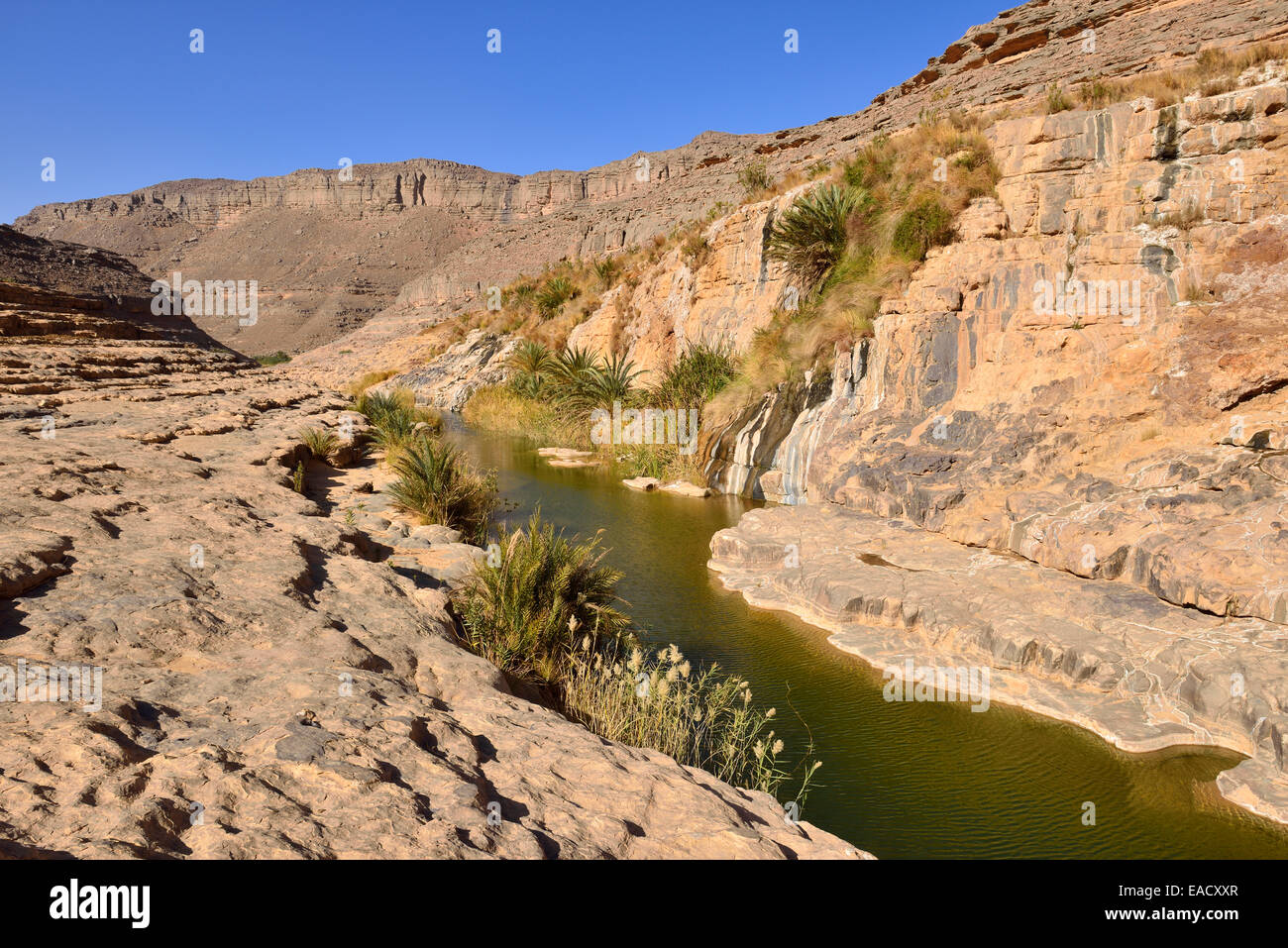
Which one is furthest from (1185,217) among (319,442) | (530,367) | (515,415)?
(530,367)

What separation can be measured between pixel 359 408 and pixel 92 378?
557 cm

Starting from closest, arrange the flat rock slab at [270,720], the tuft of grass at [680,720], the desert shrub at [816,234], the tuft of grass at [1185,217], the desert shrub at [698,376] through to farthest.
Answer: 1. the flat rock slab at [270,720]
2. the tuft of grass at [680,720]
3. the tuft of grass at [1185,217]
4. the desert shrub at [816,234]
5. the desert shrub at [698,376]

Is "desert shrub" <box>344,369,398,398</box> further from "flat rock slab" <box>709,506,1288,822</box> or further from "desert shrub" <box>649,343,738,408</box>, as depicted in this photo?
"flat rock slab" <box>709,506,1288,822</box>

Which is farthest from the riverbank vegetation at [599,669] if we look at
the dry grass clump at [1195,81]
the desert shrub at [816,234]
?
the dry grass clump at [1195,81]

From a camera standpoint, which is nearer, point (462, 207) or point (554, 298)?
point (554, 298)

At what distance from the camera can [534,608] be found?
19.1 ft

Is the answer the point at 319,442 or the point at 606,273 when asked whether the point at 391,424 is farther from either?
the point at 606,273

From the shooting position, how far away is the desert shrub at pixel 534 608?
536 centimetres

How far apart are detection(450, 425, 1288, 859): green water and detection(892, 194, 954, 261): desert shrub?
20.6ft

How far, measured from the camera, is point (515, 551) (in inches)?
235

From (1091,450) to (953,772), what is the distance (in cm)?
472

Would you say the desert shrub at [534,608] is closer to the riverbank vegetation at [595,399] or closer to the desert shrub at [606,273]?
the riverbank vegetation at [595,399]

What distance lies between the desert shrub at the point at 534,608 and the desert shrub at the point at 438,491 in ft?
8.90
